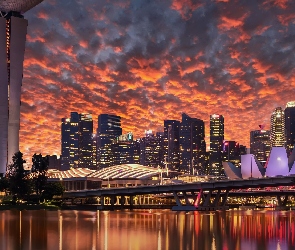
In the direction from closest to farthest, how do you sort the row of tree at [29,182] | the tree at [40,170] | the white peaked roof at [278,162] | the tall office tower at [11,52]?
the row of tree at [29,182]
the tree at [40,170]
the tall office tower at [11,52]
the white peaked roof at [278,162]

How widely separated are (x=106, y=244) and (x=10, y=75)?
4988 inches

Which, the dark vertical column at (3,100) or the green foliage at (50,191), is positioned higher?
the dark vertical column at (3,100)

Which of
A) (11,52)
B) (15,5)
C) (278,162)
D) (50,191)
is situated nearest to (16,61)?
(11,52)

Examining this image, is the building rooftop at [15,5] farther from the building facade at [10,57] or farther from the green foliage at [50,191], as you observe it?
the green foliage at [50,191]

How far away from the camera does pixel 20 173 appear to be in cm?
12469

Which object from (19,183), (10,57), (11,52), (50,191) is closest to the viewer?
(19,183)

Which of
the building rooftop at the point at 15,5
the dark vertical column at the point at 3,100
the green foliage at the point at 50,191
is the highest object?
the building rooftop at the point at 15,5

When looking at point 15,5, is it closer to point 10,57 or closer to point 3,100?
point 10,57

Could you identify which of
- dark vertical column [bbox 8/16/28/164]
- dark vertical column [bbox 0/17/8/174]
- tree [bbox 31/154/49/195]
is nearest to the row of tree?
tree [bbox 31/154/49/195]

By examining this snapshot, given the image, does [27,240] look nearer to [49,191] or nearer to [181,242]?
[181,242]

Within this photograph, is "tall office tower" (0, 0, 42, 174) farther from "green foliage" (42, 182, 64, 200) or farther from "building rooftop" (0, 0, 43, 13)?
"green foliage" (42, 182, 64, 200)

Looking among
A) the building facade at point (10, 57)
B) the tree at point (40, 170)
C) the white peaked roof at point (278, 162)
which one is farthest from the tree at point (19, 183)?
the white peaked roof at point (278, 162)

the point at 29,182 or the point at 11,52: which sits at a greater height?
the point at 11,52

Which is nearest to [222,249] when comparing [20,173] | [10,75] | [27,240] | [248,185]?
[27,240]
